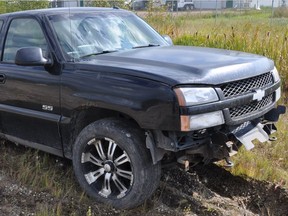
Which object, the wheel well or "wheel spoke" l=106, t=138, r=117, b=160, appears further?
the wheel well

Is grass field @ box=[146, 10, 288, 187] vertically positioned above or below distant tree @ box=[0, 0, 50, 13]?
below

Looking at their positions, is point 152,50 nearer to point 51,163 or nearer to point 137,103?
point 137,103

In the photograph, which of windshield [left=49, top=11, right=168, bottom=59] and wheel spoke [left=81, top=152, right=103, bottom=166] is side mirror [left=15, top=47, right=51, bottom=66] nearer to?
windshield [left=49, top=11, right=168, bottom=59]

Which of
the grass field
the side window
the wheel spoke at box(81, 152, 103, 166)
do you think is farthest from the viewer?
the grass field

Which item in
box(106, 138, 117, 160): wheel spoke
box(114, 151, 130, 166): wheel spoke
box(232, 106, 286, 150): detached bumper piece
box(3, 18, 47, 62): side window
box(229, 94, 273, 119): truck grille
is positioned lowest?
box(114, 151, 130, 166): wheel spoke

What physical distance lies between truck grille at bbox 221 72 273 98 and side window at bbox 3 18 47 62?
1839mm

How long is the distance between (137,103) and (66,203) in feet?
3.86

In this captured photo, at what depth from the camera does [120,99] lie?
11.1 feet

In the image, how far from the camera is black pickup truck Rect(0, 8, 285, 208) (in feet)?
10.6

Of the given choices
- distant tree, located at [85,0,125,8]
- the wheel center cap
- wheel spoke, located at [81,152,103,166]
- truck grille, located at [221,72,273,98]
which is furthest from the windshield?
distant tree, located at [85,0,125,8]

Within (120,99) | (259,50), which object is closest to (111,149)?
(120,99)

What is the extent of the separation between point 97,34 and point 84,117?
934 millimetres

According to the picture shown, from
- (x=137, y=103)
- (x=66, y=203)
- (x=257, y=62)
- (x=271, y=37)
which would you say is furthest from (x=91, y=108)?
(x=271, y=37)

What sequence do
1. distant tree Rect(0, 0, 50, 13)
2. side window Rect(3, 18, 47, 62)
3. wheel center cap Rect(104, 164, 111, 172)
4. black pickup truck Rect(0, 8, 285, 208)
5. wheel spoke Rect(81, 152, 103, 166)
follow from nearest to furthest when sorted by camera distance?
black pickup truck Rect(0, 8, 285, 208)
wheel center cap Rect(104, 164, 111, 172)
wheel spoke Rect(81, 152, 103, 166)
side window Rect(3, 18, 47, 62)
distant tree Rect(0, 0, 50, 13)
